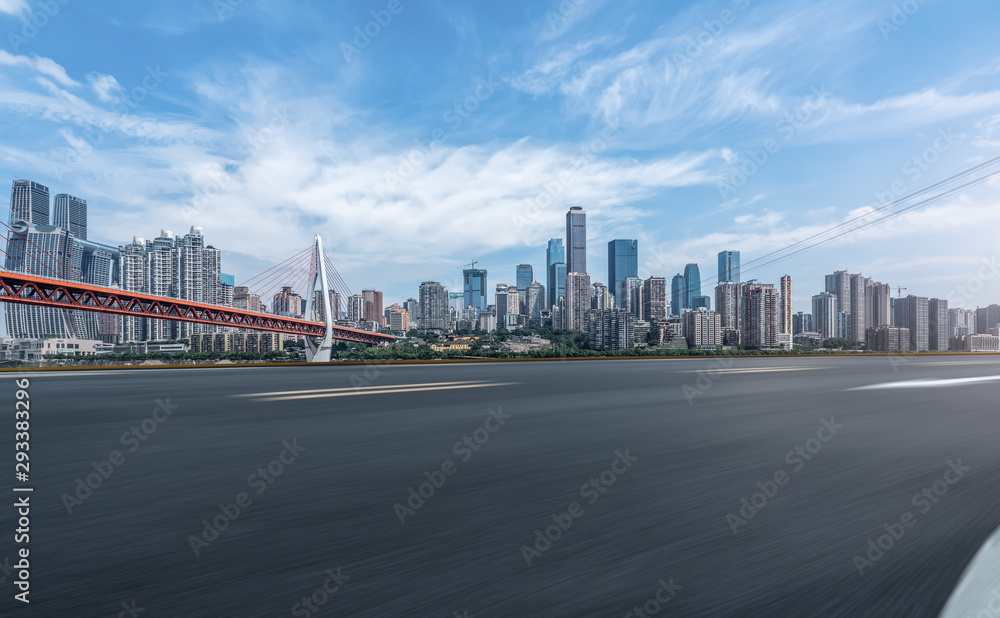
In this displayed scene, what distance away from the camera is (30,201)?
58719 millimetres

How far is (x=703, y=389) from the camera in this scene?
37.6 feet

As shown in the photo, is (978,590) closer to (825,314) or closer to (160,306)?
(160,306)

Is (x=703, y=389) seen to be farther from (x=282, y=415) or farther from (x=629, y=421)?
(x=282, y=415)

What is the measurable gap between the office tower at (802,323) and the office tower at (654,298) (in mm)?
26177

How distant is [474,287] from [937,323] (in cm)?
12653

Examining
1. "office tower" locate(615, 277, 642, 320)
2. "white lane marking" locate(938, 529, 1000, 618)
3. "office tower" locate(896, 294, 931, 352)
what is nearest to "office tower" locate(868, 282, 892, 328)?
"office tower" locate(896, 294, 931, 352)

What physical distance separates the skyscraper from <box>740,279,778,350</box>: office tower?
109 metres

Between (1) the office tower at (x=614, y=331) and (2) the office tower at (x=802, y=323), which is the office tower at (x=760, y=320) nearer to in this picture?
(1) the office tower at (x=614, y=331)

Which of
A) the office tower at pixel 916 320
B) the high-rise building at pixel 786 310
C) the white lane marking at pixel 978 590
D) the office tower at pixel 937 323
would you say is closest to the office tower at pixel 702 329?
the high-rise building at pixel 786 310

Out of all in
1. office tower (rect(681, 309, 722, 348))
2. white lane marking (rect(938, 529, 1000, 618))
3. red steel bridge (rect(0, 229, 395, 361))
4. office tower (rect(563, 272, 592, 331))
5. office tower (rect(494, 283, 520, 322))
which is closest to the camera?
white lane marking (rect(938, 529, 1000, 618))

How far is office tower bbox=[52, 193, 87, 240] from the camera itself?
220 feet

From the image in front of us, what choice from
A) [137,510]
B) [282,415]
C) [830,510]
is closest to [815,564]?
[830,510]

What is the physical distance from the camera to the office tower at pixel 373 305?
79188 millimetres

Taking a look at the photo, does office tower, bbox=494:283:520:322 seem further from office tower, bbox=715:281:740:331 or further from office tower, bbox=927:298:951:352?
office tower, bbox=927:298:951:352
